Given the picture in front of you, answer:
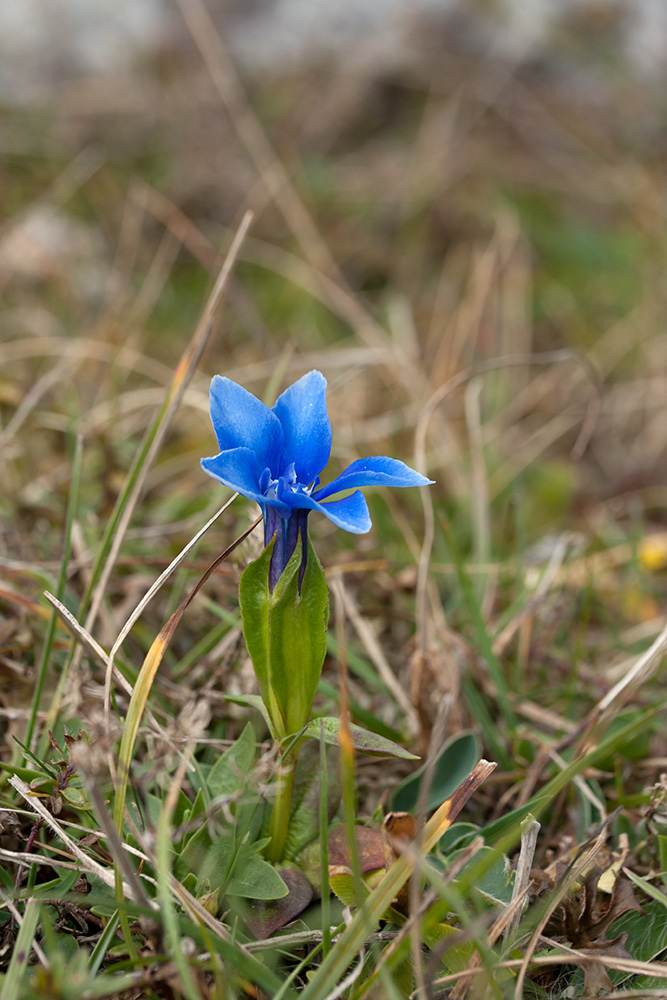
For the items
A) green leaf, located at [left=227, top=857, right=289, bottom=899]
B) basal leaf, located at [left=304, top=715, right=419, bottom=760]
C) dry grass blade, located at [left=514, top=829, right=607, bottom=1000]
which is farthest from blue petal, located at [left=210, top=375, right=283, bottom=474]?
dry grass blade, located at [left=514, top=829, right=607, bottom=1000]

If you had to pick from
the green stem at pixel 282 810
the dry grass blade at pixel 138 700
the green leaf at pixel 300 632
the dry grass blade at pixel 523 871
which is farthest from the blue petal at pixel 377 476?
the dry grass blade at pixel 523 871

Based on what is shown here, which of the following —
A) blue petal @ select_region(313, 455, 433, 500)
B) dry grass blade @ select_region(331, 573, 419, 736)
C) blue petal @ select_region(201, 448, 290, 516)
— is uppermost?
blue petal @ select_region(313, 455, 433, 500)

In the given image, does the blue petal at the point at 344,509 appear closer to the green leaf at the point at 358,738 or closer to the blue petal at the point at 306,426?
the blue petal at the point at 306,426

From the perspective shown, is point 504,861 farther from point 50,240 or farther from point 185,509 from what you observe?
point 50,240

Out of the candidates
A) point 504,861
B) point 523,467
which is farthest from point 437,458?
point 504,861

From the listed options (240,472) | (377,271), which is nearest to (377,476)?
(240,472)

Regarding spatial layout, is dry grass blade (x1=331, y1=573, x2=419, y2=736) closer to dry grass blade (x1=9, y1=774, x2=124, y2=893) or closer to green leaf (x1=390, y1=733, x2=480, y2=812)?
green leaf (x1=390, y1=733, x2=480, y2=812)
